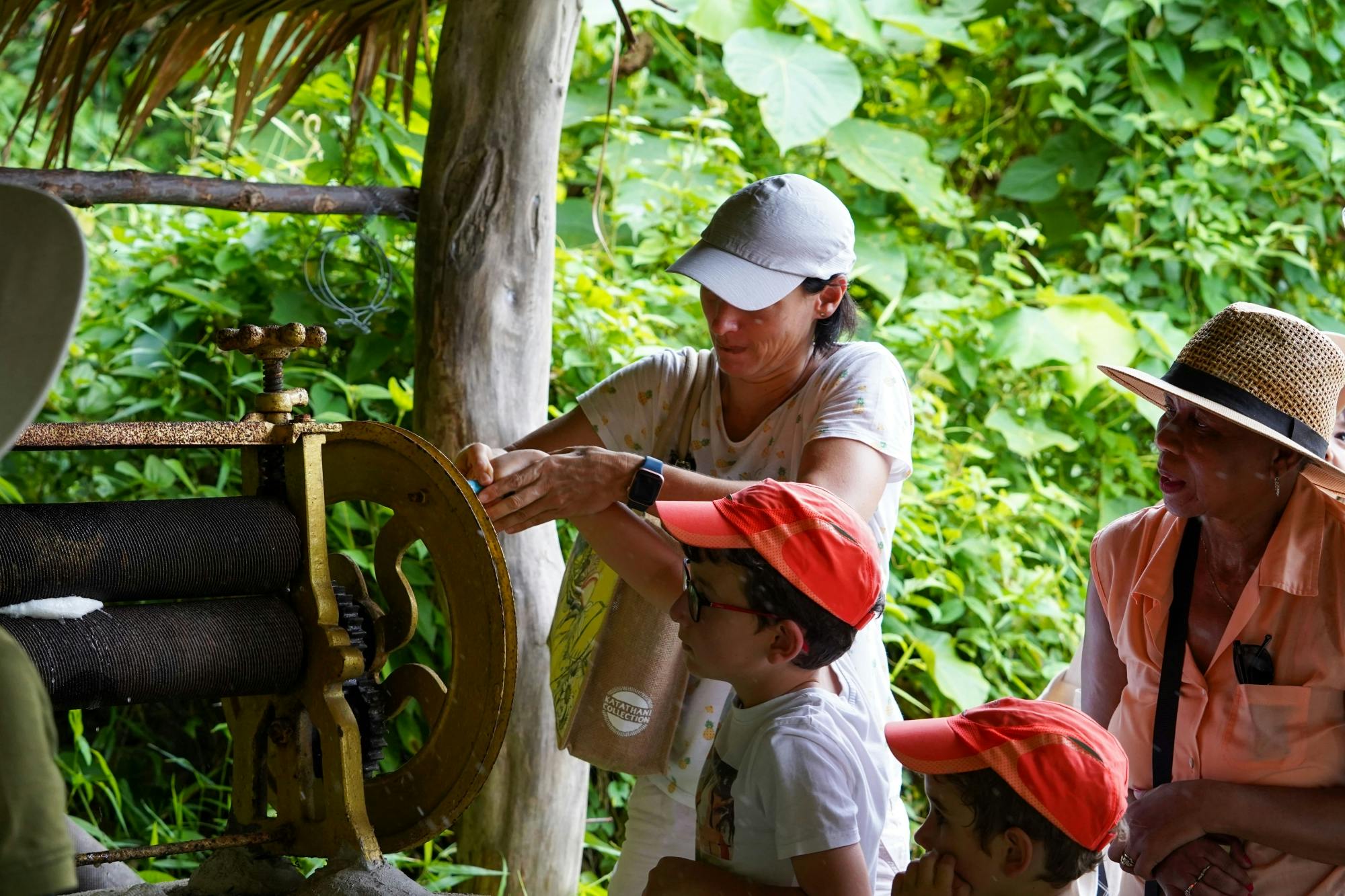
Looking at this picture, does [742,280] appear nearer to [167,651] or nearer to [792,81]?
[167,651]

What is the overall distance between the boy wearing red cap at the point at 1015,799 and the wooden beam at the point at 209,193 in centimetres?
189

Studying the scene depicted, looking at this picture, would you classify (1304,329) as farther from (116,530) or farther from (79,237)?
(116,530)

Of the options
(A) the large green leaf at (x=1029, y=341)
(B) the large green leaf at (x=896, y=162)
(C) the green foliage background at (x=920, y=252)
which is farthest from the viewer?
(B) the large green leaf at (x=896, y=162)

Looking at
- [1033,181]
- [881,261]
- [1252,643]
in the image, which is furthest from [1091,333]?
[1252,643]

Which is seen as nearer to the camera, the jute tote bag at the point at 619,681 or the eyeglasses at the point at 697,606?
the eyeglasses at the point at 697,606

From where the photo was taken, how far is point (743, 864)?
166cm

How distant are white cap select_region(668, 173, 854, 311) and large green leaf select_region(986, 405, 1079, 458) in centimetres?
287

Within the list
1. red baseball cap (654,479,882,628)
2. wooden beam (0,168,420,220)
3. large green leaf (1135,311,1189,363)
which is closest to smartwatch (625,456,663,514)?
red baseball cap (654,479,882,628)

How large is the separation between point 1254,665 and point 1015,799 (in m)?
0.60

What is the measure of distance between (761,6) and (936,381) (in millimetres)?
1644

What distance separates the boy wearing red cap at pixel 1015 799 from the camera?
1502 mm

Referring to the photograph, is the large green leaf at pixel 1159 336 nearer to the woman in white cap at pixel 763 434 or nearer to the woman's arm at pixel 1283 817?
the woman in white cap at pixel 763 434

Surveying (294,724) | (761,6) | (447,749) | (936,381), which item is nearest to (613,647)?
(447,749)

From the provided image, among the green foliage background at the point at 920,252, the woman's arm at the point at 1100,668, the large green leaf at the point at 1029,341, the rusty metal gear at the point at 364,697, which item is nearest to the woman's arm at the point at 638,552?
the rusty metal gear at the point at 364,697
